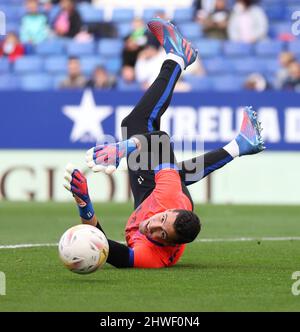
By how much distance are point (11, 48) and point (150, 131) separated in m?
12.6

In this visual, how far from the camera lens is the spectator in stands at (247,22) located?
2209 centimetres

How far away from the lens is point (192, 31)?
73.7ft

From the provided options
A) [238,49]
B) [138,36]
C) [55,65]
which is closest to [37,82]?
[55,65]

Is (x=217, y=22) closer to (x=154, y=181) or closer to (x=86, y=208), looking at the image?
(x=154, y=181)

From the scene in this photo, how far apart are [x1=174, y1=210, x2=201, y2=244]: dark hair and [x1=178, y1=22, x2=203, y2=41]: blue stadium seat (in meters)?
14.0

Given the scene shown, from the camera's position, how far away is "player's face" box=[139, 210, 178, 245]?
342 inches

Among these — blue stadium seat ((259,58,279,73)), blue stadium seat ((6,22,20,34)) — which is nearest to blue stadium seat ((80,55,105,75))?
blue stadium seat ((6,22,20,34))

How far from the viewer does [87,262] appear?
27.8ft

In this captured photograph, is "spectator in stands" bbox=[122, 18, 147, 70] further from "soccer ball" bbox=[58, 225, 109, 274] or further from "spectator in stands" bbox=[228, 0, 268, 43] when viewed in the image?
"soccer ball" bbox=[58, 225, 109, 274]

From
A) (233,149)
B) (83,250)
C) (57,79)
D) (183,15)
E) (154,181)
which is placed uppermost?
(183,15)

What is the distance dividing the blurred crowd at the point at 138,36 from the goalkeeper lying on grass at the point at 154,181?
9598mm

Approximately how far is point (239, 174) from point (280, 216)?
2968 mm

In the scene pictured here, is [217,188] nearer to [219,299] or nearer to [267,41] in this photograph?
[267,41]
